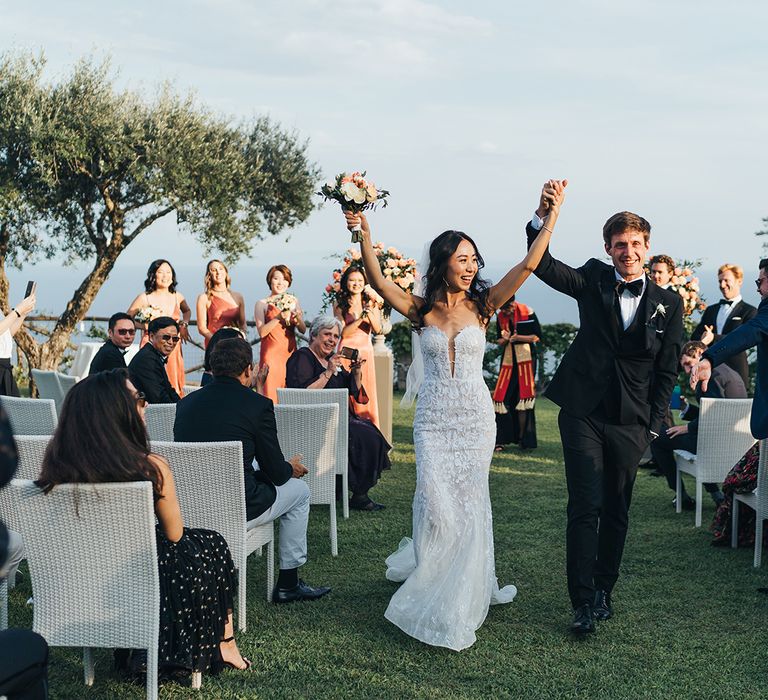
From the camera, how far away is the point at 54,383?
8.71 meters

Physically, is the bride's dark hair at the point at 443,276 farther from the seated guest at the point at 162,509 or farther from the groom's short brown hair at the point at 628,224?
the seated guest at the point at 162,509

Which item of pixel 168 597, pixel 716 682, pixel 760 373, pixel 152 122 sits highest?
pixel 152 122

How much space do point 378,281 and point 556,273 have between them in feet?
2.96

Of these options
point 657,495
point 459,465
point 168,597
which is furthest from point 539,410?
point 168,597

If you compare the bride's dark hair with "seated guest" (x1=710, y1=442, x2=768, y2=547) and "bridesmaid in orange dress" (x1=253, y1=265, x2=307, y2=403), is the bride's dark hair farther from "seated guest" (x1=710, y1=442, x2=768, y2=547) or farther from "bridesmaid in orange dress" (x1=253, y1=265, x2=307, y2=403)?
"bridesmaid in orange dress" (x1=253, y1=265, x2=307, y2=403)

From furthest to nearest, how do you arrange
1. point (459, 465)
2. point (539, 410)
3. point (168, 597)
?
point (539, 410), point (459, 465), point (168, 597)

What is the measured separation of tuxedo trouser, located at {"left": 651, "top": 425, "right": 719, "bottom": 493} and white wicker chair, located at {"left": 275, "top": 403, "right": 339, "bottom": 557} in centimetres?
303

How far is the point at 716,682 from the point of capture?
4191 mm

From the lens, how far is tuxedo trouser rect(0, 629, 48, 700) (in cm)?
277

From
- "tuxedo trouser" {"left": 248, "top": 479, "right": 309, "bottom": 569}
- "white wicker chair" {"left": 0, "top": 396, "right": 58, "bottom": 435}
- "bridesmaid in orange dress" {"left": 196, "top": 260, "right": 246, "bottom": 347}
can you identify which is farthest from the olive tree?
"tuxedo trouser" {"left": 248, "top": 479, "right": 309, "bottom": 569}

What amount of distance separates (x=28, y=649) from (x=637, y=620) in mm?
3261

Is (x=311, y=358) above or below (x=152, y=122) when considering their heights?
below

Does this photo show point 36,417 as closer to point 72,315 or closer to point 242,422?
point 242,422

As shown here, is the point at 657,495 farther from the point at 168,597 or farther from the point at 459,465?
the point at 168,597
